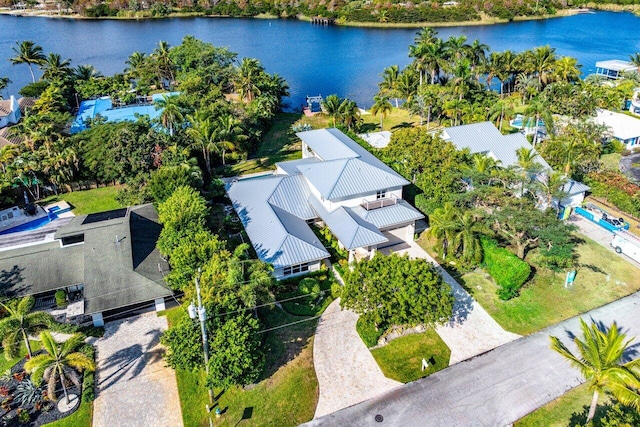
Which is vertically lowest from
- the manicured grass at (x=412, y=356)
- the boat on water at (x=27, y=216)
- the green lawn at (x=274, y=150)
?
the manicured grass at (x=412, y=356)

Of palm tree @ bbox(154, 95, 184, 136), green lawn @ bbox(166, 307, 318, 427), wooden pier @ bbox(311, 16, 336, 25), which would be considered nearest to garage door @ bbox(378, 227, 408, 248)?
green lawn @ bbox(166, 307, 318, 427)

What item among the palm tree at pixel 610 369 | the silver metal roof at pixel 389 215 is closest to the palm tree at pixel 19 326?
the silver metal roof at pixel 389 215

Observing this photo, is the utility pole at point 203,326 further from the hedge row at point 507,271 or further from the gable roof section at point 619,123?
the gable roof section at point 619,123

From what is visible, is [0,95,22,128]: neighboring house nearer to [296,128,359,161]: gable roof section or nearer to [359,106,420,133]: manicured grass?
[296,128,359,161]: gable roof section

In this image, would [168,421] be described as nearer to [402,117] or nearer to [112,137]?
[112,137]

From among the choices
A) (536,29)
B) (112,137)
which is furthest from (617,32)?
(112,137)

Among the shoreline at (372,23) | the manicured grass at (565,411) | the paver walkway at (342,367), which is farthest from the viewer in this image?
the shoreline at (372,23)
